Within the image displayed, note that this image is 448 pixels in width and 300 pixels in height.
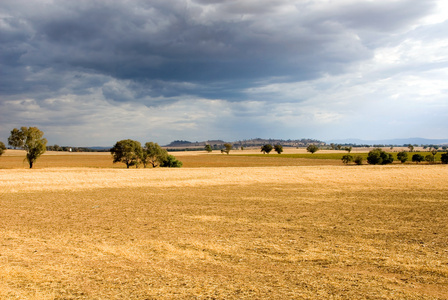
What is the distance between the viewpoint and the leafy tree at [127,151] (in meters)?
71.6

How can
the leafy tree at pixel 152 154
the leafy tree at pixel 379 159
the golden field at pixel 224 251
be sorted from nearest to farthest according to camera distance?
the golden field at pixel 224 251 → the leafy tree at pixel 152 154 → the leafy tree at pixel 379 159

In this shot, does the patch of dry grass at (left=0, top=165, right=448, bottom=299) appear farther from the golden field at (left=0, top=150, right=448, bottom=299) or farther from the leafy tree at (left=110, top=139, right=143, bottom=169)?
the leafy tree at (left=110, top=139, right=143, bottom=169)

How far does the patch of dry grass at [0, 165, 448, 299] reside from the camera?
8.51 m

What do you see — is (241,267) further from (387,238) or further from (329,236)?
(387,238)

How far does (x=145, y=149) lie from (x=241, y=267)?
68.9 metres

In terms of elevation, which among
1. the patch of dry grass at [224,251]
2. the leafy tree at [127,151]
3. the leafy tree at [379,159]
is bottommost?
the patch of dry grass at [224,251]

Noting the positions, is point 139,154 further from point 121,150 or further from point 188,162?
point 188,162

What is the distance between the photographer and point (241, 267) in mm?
10250

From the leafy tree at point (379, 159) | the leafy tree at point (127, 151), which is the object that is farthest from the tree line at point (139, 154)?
the leafy tree at point (379, 159)

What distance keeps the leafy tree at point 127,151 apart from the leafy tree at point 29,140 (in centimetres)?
1447

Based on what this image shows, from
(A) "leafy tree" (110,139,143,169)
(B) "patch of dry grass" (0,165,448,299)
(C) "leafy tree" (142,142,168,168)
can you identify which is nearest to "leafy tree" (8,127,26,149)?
(A) "leafy tree" (110,139,143,169)

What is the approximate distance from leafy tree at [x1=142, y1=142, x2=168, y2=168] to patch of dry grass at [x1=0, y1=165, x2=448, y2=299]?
51.1m

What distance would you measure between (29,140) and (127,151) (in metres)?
19.6

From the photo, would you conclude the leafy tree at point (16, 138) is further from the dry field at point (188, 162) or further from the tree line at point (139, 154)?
the tree line at point (139, 154)
